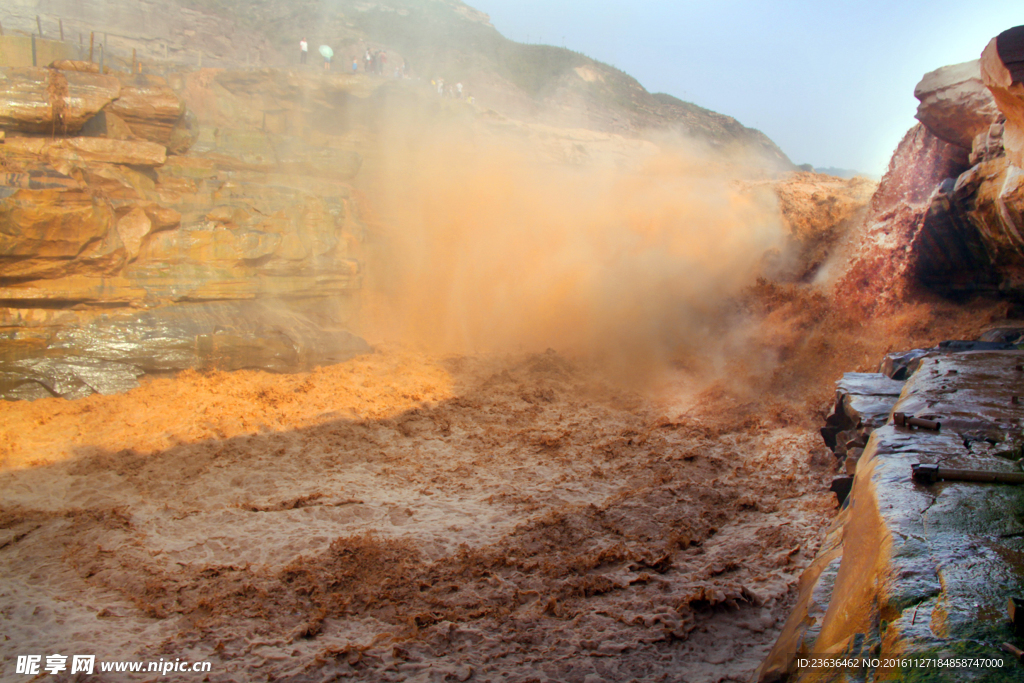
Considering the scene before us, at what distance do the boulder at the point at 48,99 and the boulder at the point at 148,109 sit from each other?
18.5 inches

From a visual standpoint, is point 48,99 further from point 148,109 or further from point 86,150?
point 148,109

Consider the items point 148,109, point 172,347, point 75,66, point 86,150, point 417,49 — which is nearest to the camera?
point 172,347

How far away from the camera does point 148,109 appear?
9578 millimetres

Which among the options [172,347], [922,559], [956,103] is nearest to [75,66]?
[172,347]

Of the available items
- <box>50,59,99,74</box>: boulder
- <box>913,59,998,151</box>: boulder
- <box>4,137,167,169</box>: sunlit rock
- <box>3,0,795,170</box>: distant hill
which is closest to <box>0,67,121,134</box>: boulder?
<box>4,137,167,169</box>: sunlit rock

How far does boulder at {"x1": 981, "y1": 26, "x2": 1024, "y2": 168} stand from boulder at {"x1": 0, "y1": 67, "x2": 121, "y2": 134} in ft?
35.4

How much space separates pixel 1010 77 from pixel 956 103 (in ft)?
15.2

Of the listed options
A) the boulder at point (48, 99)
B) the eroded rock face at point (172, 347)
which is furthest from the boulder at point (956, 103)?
the boulder at point (48, 99)

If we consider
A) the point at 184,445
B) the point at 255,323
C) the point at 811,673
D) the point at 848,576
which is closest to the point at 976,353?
the point at 848,576

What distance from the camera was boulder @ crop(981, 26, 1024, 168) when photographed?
144 inches

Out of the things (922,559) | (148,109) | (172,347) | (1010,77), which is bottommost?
(172,347)

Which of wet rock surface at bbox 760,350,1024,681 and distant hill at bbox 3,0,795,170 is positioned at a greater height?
distant hill at bbox 3,0,795,170

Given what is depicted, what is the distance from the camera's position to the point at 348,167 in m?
11.8

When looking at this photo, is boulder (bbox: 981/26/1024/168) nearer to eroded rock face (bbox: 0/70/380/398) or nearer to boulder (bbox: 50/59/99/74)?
eroded rock face (bbox: 0/70/380/398)
